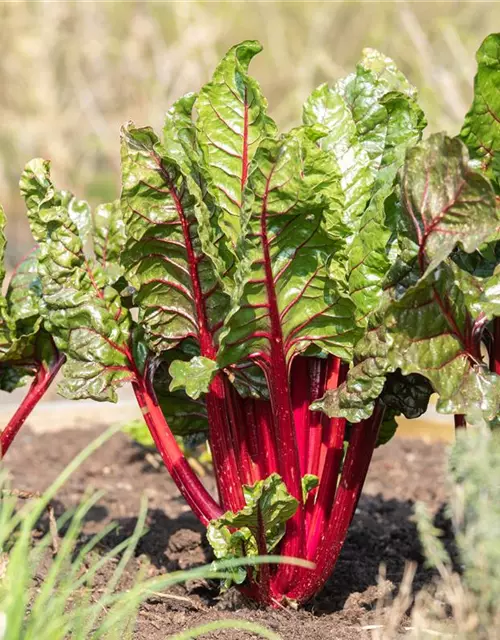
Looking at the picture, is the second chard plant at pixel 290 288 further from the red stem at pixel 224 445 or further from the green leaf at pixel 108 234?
the green leaf at pixel 108 234

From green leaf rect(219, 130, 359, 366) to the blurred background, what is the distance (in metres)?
6.90

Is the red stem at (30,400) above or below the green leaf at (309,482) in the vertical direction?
above

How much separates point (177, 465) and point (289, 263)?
59 cm

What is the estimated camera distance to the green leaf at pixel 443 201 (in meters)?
1.71

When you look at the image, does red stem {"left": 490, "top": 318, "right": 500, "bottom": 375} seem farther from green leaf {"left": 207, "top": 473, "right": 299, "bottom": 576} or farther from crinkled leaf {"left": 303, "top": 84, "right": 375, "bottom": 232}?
green leaf {"left": 207, "top": 473, "right": 299, "bottom": 576}

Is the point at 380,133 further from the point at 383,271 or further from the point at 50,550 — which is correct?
the point at 50,550

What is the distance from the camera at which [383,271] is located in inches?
78.0

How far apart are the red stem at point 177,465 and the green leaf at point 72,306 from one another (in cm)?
9

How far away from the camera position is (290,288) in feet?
6.47

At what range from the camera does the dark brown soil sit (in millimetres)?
2131

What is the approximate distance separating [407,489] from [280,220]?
2.22 metres

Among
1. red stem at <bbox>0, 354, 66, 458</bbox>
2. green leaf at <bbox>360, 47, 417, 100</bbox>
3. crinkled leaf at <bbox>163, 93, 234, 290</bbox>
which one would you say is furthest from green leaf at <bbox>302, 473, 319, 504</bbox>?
green leaf at <bbox>360, 47, 417, 100</bbox>

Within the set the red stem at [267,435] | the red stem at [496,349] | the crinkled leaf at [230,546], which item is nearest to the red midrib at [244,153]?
the red stem at [267,435]

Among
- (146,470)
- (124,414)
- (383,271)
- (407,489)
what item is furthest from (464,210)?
(124,414)
